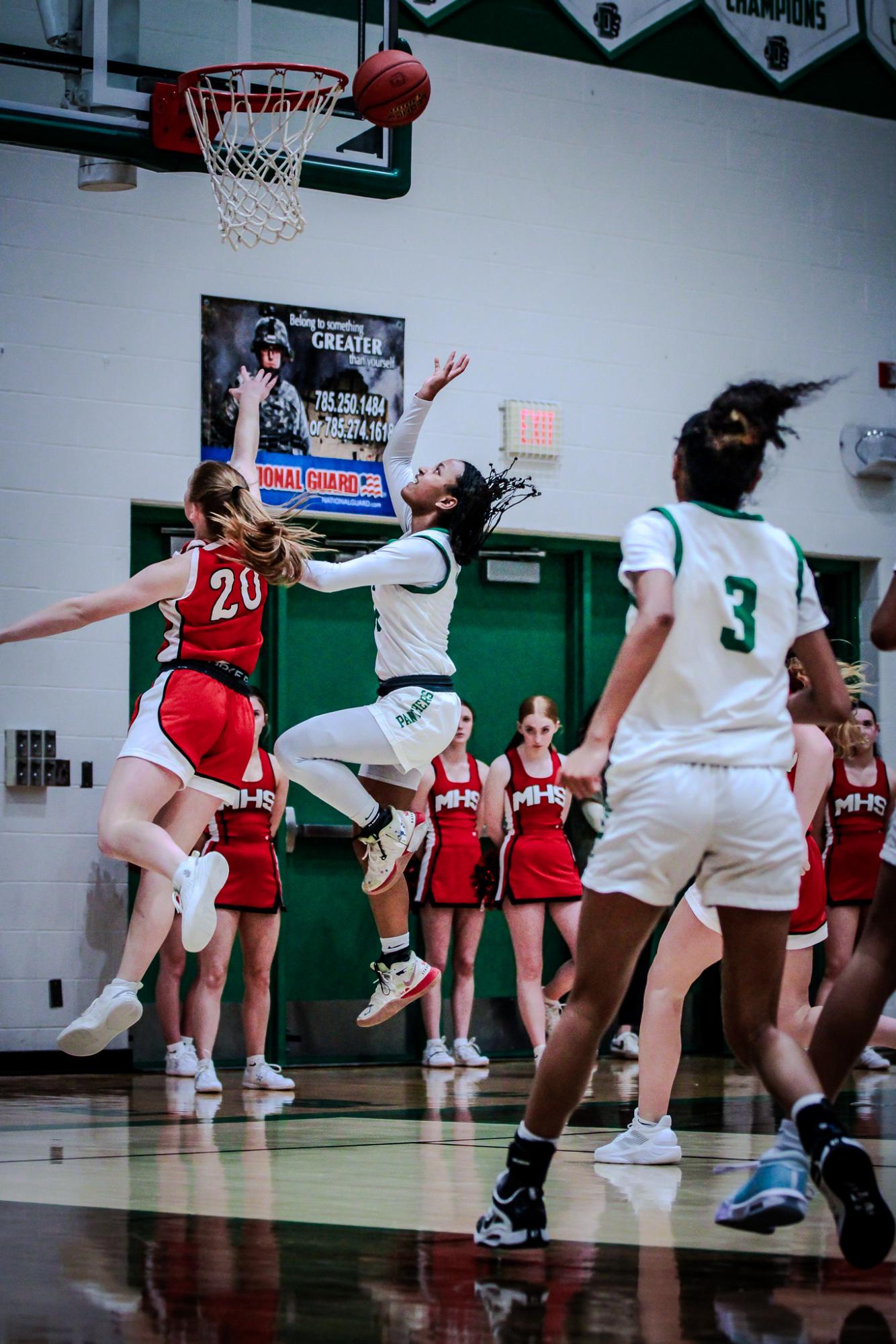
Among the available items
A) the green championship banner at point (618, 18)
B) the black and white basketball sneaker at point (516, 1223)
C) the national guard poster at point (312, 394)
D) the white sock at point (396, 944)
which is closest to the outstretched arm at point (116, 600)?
the white sock at point (396, 944)

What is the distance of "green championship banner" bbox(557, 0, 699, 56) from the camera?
11.3m

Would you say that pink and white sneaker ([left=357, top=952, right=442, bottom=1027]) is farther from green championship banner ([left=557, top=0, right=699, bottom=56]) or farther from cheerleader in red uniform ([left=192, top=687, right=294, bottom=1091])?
green championship banner ([left=557, top=0, right=699, bottom=56])

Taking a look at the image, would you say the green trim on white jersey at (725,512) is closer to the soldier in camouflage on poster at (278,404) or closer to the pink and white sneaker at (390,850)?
the pink and white sneaker at (390,850)

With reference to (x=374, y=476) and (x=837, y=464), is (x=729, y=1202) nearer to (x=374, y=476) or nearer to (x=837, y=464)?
(x=374, y=476)

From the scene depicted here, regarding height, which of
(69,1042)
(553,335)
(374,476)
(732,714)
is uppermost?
(553,335)

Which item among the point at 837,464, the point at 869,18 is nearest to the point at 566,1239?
the point at 837,464

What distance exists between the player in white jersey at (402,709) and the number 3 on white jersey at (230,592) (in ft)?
1.09

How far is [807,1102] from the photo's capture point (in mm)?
3354

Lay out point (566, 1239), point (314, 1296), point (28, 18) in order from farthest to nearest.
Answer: point (28, 18)
point (566, 1239)
point (314, 1296)

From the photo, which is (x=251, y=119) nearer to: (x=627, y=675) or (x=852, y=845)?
(x=627, y=675)

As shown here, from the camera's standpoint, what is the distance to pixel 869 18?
12000mm

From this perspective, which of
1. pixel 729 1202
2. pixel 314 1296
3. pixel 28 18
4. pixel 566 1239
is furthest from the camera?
pixel 28 18

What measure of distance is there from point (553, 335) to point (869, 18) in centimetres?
352

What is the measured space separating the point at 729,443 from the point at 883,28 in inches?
383
